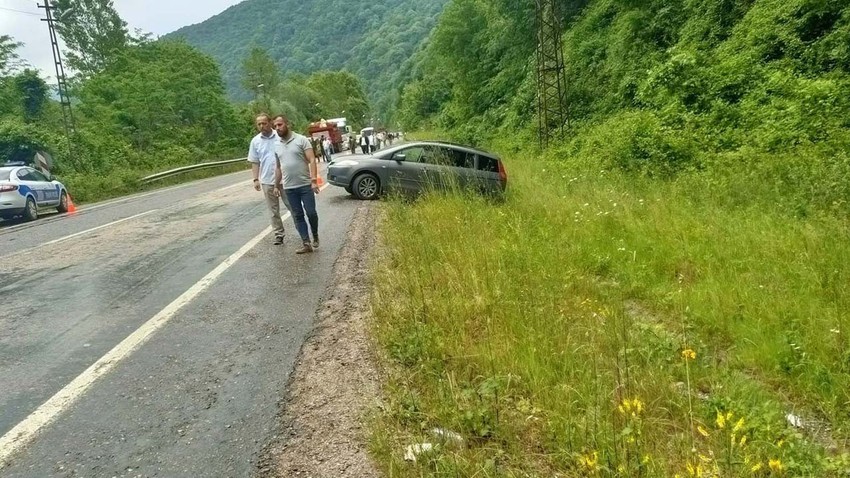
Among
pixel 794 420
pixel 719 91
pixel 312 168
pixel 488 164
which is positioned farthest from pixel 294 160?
pixel 719 91

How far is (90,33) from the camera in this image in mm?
49906

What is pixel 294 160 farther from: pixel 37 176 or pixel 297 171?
pixel 37 176

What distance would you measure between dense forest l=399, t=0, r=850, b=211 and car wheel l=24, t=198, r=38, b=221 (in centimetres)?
1465

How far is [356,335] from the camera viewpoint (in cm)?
436

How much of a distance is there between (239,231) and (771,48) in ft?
41.6

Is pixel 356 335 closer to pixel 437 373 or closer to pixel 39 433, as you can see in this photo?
pixel 437 373

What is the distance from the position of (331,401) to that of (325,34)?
185 meters

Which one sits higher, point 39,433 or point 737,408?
point 39,433

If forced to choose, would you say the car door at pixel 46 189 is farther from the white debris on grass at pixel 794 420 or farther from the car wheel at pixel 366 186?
the white debris on grass at pixel 794 420

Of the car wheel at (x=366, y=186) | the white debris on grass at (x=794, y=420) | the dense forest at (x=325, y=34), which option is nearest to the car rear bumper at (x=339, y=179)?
the car wheel at (x=366, y=186)

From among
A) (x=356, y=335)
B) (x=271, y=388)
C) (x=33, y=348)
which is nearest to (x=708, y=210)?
(x=356, y=335)

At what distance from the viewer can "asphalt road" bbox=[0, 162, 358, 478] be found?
2.96 meters

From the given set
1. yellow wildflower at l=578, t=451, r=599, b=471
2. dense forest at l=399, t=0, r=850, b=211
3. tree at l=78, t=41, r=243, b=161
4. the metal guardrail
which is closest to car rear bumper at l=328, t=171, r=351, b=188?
dense forest at l=399, t=0, r=850, b=211

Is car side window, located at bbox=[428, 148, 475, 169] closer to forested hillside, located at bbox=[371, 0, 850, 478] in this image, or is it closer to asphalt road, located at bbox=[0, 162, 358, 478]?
forested hillside, located at bbox=[371, 0, 850, 478]
